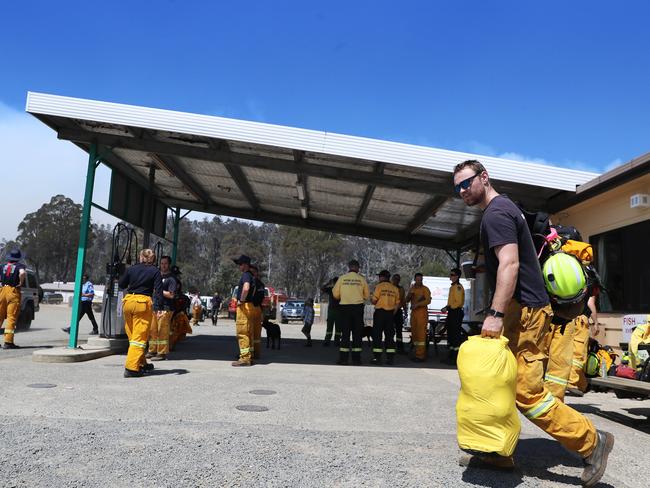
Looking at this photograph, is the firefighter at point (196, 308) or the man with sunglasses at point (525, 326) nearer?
the man with sunglasses at point (525, 326)

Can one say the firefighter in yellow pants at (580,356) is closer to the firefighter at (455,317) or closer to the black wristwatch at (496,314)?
the black wristwatch at (496,314)

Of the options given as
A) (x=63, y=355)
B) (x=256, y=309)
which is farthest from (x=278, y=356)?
(x=63, y=355)

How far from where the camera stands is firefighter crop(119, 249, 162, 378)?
723 centimetres

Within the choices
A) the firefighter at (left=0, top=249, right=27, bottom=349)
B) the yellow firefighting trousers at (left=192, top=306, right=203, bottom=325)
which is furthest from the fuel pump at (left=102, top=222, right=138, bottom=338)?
the yellow firefighting trousers at (left=192, top=306, right=203, bottom=325)

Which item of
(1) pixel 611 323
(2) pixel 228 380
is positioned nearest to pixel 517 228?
(2) pixel 228 380

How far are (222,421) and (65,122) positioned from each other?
275 inches

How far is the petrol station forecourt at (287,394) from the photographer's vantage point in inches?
135

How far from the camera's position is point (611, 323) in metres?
8.72

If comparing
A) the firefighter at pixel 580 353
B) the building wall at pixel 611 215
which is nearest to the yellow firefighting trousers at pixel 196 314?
the building wall at pixel 611 215

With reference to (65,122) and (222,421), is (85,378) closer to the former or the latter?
(222,421)

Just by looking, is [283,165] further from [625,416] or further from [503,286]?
[503,286]

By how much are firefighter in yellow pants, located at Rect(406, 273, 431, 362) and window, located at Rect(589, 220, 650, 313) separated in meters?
3.49

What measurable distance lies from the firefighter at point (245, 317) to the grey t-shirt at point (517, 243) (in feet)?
20.0

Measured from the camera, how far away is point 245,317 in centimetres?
901
